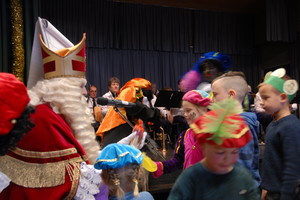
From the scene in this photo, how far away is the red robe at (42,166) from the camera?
167cm

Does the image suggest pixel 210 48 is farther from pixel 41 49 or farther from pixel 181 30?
pixel 41 49

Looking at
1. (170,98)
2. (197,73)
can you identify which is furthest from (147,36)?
(197,73)

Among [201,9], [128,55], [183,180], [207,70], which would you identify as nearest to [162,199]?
[207,70]

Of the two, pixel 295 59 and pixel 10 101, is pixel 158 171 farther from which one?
→ pixel 295 59

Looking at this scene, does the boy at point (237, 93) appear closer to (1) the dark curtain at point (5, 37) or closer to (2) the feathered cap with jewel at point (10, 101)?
(2) the feathered cap with jewel at point (10, 101)

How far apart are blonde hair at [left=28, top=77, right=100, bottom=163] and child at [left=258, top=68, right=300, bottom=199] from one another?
3.81ft

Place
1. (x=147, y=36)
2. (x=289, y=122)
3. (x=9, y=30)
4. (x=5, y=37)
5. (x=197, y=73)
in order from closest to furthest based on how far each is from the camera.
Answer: (x=289, y=122) → (x=197, y=73) → (x=5, y=37) → (x=9, y=30) → (x=147, y=36)

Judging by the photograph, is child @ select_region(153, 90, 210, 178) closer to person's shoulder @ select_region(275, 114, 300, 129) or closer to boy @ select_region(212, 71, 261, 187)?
boy @ select_region(212, 71, 261, 187)

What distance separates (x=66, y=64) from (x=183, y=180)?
4.16ft

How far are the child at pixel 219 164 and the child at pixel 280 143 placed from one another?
2.39 ft

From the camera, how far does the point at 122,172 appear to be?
1699mm

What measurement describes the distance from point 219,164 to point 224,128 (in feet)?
0.44

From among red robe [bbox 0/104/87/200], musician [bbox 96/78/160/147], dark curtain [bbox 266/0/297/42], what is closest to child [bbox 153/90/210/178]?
red robe [bbox 0/104/87/200]

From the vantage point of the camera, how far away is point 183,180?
1.16 m
